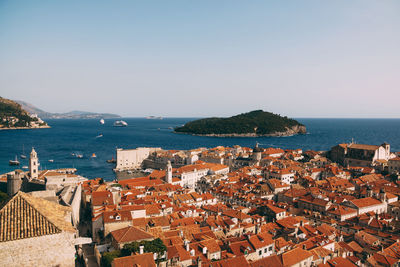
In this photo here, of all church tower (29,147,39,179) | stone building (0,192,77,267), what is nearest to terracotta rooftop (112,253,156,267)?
stone building (0,192,77,267)

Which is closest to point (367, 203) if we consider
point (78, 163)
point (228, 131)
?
point (78, 163)

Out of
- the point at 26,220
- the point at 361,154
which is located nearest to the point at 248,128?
the point at 361,154

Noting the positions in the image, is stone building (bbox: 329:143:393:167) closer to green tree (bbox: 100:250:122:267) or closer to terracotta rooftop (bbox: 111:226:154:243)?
terracotta rooftop (bbox: 111:226:154:243)

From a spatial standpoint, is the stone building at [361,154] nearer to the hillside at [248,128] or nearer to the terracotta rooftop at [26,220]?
the terracotta rooftop at [26,220]

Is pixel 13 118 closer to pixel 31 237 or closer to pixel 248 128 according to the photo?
pixel 248 128

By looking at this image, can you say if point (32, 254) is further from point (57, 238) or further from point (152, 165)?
point (152, 165)

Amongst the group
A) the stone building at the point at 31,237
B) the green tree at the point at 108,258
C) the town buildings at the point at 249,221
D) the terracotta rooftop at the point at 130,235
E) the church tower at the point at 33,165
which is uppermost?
the stone building at the point at 31,237

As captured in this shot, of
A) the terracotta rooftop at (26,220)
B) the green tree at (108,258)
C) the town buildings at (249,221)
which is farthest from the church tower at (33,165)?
the terracotta rooftop at (26,220)

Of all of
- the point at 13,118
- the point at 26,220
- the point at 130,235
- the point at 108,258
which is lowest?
the point at 108,258
